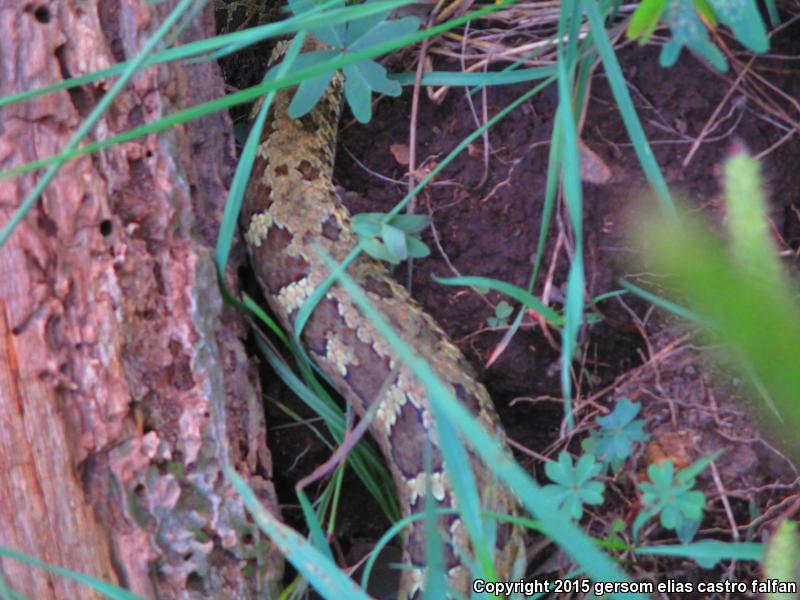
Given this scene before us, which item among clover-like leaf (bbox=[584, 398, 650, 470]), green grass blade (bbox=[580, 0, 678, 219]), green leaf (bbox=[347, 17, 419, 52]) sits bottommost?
clover-like leaf (bbox=[584, 398, 650, 470])

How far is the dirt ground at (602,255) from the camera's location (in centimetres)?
221

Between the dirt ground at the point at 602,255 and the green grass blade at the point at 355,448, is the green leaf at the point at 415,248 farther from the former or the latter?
the green grass blade at the point at 355,448

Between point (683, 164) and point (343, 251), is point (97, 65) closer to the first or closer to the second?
point (343, 251)

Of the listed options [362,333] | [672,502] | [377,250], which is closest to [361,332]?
[362,333]

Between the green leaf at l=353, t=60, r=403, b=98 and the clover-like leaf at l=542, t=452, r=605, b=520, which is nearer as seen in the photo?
the clover-like leaf at l=542, t=452, r=605, b=520

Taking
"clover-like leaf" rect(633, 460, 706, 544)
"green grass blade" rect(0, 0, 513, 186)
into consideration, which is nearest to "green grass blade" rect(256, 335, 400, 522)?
"clover-like leaf" rect(633, 460, 706, 544)

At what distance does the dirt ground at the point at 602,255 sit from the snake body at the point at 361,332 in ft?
0.37

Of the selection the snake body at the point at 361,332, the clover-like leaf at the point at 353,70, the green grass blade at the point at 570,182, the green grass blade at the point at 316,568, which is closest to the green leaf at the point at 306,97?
the clover-like leaf at the point at 353,70

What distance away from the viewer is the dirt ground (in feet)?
7.25

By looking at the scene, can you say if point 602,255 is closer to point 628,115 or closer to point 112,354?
point 628,115

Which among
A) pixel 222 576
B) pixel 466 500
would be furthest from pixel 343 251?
pixel 466 500

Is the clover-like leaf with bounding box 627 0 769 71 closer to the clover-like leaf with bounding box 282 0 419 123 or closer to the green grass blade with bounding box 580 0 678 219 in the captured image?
the green grass blade with bounding box 580 0 678 219

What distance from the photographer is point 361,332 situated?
242cm

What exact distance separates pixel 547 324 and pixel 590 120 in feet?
1.90
